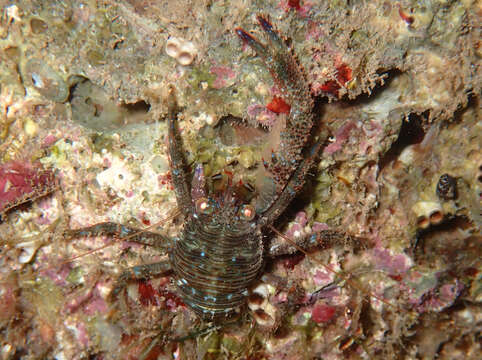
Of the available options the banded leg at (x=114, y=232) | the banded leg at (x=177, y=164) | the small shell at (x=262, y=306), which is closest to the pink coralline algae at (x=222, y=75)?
the banded leg at (x=177, y=164)

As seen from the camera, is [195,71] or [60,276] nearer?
[195,71]

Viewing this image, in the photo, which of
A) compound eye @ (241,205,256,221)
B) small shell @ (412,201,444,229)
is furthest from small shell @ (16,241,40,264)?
small shell @ (412,201,444,229)

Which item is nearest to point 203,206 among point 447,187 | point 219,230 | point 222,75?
point 219,230

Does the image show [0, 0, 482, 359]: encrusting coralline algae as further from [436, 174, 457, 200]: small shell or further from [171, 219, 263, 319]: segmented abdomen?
[171, 219, 263, 319]: segmented abdomen

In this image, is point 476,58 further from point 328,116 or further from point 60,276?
point 60,276

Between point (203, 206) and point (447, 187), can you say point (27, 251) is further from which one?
point (447, 187)

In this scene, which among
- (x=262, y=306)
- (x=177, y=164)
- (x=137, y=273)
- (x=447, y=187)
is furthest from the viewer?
(x=262, y=306)

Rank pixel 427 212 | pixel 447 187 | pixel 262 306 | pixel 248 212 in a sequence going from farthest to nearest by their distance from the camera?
1. pixel 262 306
2. pixel 427 212
3. pixel 447 187
4. pixel 248 212

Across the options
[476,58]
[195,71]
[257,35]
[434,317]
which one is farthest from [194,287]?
[476,58]
